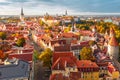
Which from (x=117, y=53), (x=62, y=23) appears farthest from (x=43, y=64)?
(x=62, y=23)

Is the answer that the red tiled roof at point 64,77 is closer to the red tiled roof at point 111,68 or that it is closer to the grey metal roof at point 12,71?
the grey metal roof at point 12,71

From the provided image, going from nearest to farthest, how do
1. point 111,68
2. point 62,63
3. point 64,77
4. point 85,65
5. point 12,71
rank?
1. point 12,71
2. point 64,77
3. point 62,63
4. point 85,65
5. point 111,68

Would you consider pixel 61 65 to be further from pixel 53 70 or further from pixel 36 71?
pixel 36 71

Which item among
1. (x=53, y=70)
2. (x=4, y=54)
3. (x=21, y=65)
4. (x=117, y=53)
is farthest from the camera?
(x=117, y=53)

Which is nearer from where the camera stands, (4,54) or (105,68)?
(105,68)

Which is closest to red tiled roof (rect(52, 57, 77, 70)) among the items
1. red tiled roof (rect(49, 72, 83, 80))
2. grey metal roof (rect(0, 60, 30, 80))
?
red tiled roof (rect(49, 72, 83, 80))

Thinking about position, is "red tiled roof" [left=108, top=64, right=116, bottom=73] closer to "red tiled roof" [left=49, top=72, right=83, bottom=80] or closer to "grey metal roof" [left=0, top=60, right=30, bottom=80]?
"red tiled roof" [left=49, top=72, right=83, bottom=80]

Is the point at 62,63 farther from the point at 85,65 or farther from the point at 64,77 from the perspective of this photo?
the point at 64,77

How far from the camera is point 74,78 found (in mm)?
27484

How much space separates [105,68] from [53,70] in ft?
24.5

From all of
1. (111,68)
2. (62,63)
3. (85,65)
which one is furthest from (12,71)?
(111,68)

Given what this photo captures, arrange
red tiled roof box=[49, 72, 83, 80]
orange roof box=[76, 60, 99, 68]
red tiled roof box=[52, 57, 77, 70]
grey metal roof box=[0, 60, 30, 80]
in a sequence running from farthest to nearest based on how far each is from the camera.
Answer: orange roof box=[76, 60, 99, 68]
red tiled roof box=[52, 57, 77, 70]
red tiled roof box=[49, 72, 83, 80]
grey metal roof box=[0, 60, 30, 80]

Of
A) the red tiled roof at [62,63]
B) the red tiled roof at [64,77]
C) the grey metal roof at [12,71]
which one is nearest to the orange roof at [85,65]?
the red tiled roof at [62,63]

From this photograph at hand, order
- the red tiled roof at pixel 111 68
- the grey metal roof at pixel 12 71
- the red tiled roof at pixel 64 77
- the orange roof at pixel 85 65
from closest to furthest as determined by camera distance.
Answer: the grey metal roof at pixel 12 71, the red tiled roof at pixel 64 77, the orange roof at pixel 85 65, the red tiled roof at pixel 111 68
